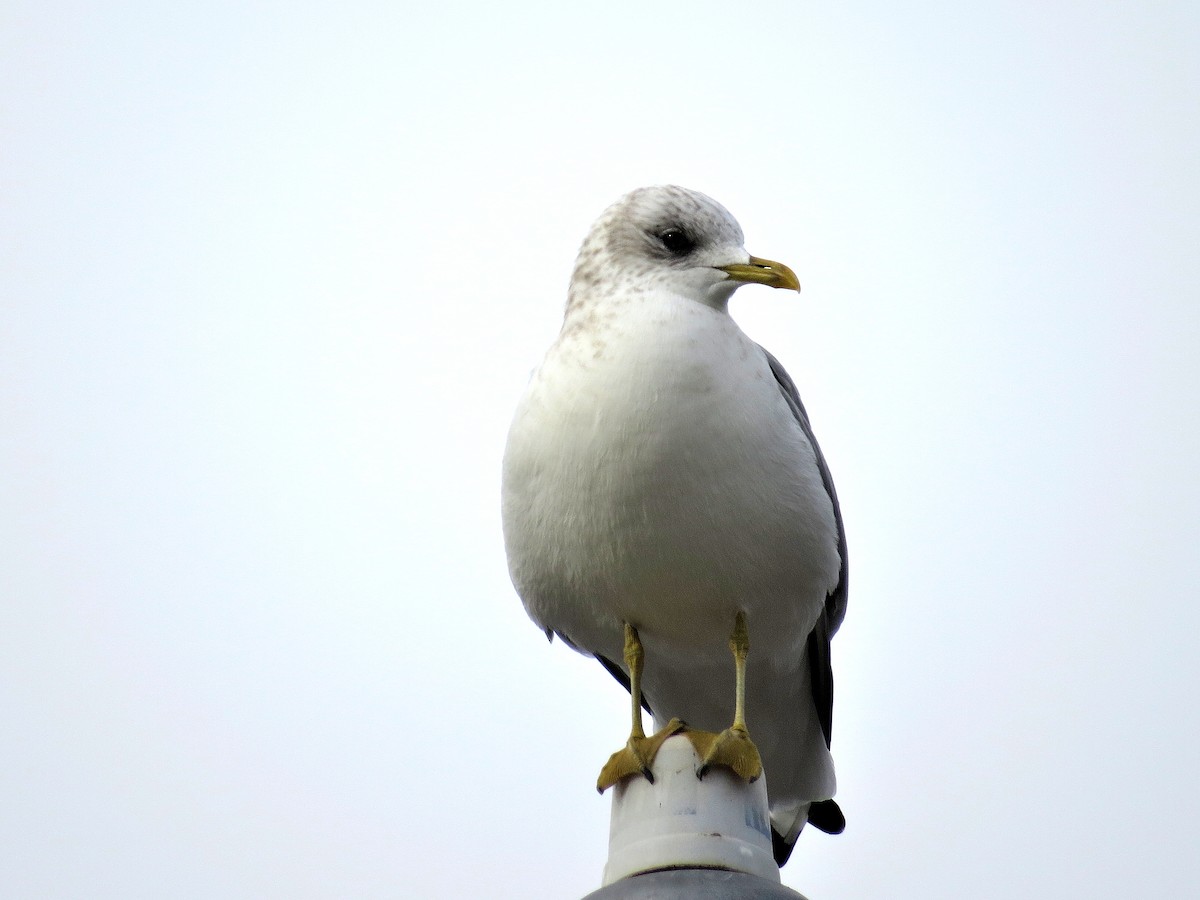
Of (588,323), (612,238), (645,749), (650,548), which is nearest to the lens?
(645,749)

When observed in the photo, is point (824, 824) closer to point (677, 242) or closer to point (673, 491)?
point (673, 491)

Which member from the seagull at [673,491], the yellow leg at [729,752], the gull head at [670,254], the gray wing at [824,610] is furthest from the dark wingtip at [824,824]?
the gull head at [670,254]

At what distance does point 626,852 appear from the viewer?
3633 mm

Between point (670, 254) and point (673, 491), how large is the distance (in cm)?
97

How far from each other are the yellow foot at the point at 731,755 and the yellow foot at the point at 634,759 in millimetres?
129

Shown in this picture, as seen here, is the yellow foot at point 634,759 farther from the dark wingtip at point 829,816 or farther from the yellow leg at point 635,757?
the dark wingtip at point 829,816

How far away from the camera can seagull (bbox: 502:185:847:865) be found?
4129 mm

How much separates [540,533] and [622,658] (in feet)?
2.40

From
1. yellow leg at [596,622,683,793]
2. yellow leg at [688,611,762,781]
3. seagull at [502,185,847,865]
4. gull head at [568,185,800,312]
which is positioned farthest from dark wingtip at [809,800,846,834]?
gull head at [568,185,800,312]

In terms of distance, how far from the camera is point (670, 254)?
185 inches

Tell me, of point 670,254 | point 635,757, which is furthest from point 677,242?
point 635,757

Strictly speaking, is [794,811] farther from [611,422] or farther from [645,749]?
[611,422]

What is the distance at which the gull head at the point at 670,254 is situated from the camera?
15.1 feet

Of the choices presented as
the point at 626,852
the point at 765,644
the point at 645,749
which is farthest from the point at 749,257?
the point at 626,852
